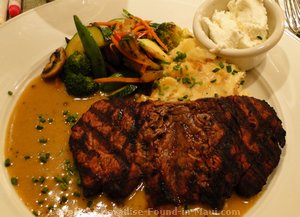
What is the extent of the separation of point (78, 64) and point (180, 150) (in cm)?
187

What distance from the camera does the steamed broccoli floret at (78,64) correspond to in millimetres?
4545

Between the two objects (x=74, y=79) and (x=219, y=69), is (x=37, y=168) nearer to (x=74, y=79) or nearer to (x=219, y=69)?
(x=74, y=79)

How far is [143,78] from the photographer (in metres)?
4.51

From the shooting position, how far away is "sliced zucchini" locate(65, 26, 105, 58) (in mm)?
4590

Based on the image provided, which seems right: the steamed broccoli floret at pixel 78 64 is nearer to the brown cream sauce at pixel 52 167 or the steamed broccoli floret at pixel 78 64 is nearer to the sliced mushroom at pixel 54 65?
the sliced mushroom at pixel 54 65

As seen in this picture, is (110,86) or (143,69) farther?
(110,86)

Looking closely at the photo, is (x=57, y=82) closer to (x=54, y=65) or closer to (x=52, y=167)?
(x=54, y=65)

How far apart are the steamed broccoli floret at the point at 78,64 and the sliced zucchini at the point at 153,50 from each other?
2.39ft

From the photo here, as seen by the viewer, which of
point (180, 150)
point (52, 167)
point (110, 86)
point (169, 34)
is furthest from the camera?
point (169, 34)

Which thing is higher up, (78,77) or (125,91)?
(78,77)

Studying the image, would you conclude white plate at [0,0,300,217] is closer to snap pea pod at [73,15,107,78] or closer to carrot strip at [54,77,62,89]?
carrot strip at [54,77,62,89]

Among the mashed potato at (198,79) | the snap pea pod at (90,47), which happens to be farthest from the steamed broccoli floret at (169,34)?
the snap pea pod at (90,47)

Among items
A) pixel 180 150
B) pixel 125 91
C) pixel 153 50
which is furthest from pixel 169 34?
pixel 180 150

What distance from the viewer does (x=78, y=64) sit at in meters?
4.54
